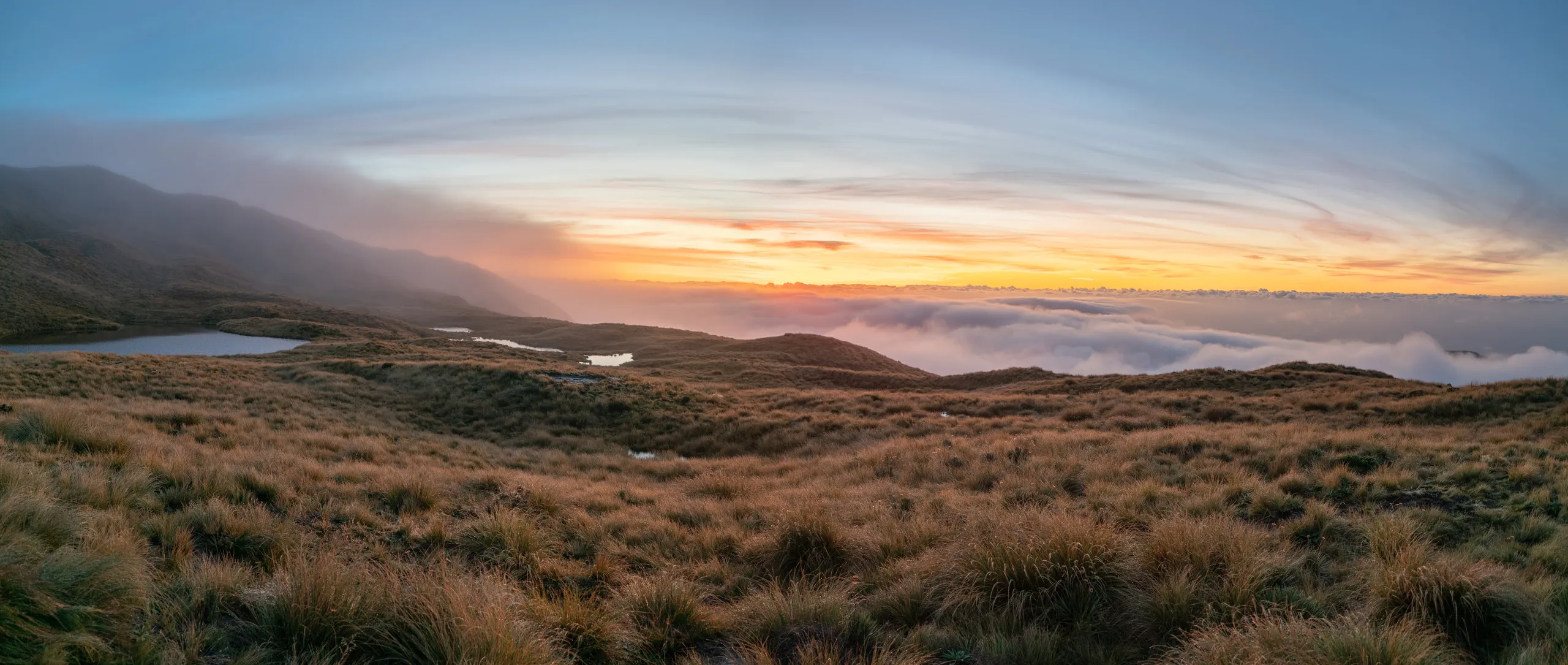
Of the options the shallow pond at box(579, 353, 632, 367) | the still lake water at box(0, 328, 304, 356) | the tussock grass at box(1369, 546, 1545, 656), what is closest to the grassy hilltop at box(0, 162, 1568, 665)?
the tussock grass at box(1369, 546, 1545, 656)

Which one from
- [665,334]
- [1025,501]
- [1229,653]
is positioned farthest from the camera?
[665,334]

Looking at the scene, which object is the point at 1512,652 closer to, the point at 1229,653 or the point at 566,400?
the point at 1229,653

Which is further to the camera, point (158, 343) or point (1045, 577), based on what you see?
point (158, 343)

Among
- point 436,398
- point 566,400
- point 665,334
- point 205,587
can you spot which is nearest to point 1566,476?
point 205,587

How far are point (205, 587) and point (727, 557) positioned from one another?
14.5 ft

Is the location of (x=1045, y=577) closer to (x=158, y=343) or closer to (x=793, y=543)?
(x=793, y=543)

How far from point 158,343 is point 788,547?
59151mm

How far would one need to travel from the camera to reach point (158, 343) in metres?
44.0

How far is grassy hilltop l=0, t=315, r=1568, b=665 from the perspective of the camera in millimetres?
3801

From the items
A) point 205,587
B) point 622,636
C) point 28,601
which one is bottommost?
point 622,636

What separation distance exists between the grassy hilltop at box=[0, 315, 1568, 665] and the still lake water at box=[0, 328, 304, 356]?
33044mm

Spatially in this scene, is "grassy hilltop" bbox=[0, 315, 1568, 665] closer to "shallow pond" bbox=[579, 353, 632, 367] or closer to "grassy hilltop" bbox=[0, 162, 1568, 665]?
"grassy hilltop" bbox=[0, 162, 1568, 665]

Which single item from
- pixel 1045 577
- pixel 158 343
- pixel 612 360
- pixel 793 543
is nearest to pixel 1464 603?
pixel 1045 577

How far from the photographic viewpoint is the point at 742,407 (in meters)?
23.8
